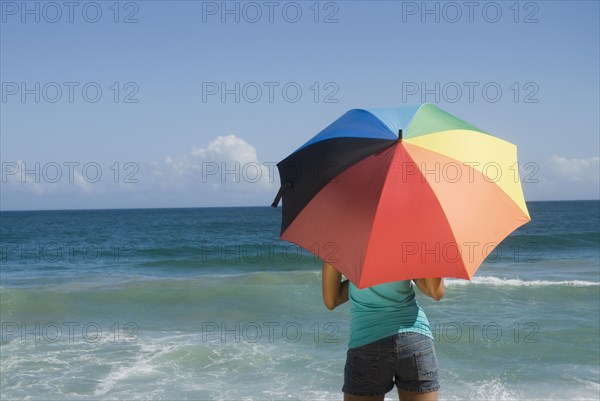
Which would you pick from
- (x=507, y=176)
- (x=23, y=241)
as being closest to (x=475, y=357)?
(x=507, y=176)

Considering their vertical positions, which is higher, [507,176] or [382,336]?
[507,176]

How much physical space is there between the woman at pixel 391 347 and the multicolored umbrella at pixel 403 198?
186 millimetres

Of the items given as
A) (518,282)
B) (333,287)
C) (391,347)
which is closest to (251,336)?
(333,287)

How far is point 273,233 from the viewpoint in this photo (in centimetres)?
4925

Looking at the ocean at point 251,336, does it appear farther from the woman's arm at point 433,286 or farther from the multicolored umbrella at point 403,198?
the multicolored umbrella at point 403,198

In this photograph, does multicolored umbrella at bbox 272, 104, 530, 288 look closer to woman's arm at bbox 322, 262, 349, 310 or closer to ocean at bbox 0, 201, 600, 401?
woman's arm at bbox 322, 262, 349, 310

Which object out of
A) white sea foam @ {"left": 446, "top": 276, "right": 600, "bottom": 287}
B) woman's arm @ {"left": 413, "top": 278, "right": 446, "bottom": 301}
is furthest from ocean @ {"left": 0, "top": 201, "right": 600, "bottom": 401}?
woman's arm @ {"left": 413, "top": 278, "right": 446, "bottom": 301}

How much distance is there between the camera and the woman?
8.38 feet

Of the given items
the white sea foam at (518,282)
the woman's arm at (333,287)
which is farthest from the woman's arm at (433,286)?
the white sea foam at (518,282)

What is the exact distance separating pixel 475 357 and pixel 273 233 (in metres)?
40.4

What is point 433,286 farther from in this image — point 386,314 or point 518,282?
point 518,282

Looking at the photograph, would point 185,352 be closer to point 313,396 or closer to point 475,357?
point 313,396

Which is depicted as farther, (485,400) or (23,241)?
(23,241)

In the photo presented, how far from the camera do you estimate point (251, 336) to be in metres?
10.8
